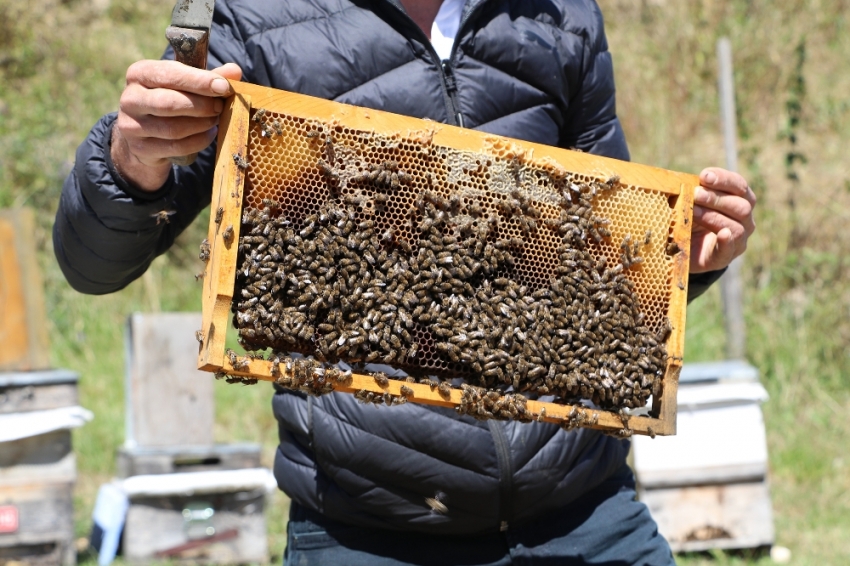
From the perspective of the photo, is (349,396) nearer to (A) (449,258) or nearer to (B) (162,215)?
(A) (449,258)

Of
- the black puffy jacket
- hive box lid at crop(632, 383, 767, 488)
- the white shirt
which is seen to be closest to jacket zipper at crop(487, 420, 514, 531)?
the black puffy jacket

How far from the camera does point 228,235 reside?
7.49 feet

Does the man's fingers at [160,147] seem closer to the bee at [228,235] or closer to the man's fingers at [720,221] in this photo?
the bee at [228,235]

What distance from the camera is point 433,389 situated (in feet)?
8.02

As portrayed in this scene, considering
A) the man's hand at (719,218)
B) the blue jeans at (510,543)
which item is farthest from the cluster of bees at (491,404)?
the man's hand at (719,218)

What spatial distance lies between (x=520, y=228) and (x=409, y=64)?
639mm

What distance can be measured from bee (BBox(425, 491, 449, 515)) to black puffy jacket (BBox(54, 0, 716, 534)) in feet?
0.05

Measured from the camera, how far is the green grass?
7.37m

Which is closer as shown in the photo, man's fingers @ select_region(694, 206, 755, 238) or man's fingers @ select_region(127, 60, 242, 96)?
man's fingers @ select_region(127, 60, 242, 96)

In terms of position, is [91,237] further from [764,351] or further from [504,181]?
[764,351]

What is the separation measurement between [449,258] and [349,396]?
1.85ft

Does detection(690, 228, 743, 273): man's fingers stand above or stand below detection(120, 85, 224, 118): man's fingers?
below

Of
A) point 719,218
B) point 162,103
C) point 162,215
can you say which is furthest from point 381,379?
point 719,218

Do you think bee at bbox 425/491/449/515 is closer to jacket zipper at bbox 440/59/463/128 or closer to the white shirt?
jacket zipper at bbox 440/59/463/128
